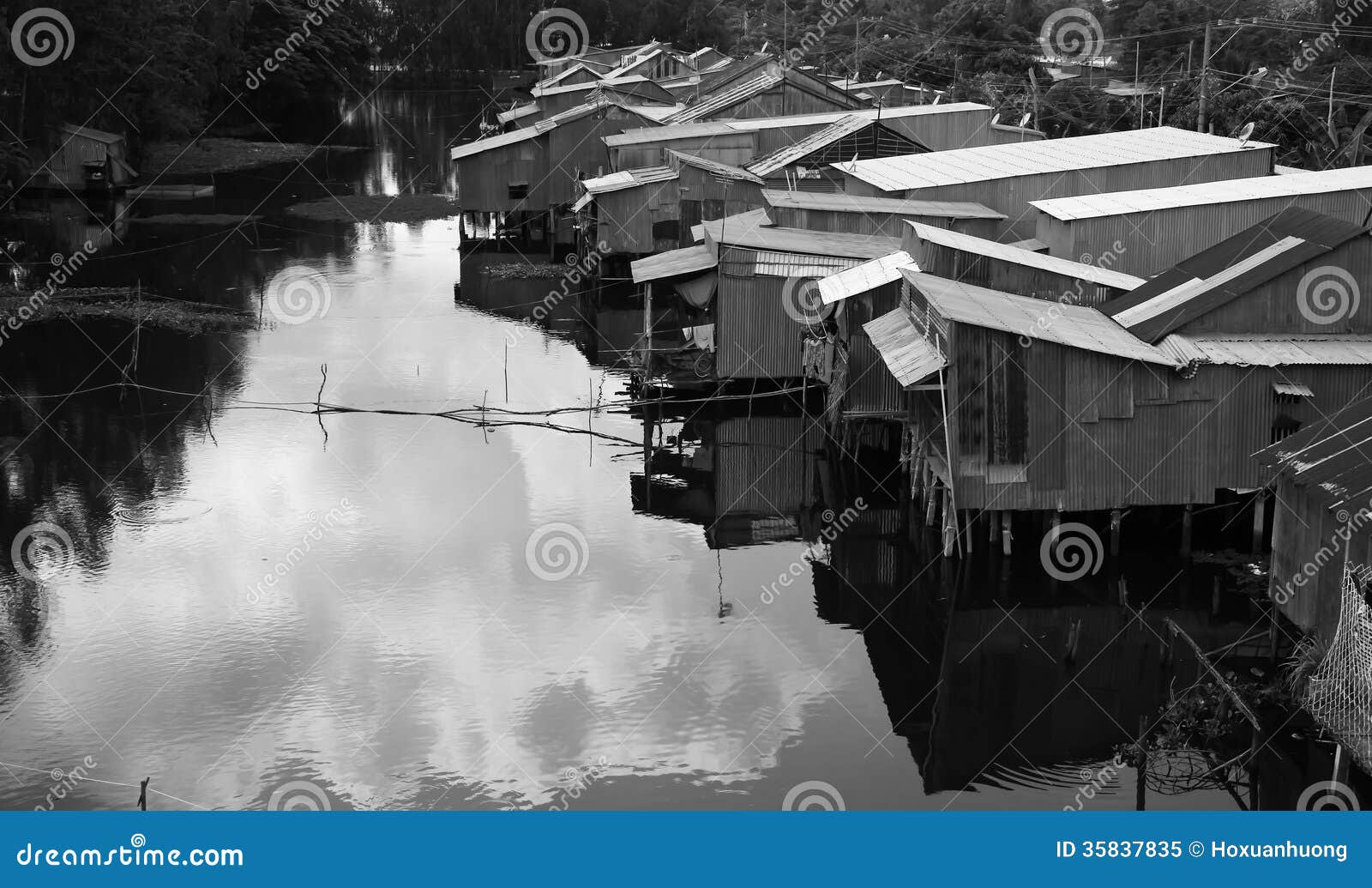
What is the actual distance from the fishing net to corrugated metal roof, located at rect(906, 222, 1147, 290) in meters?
12.7

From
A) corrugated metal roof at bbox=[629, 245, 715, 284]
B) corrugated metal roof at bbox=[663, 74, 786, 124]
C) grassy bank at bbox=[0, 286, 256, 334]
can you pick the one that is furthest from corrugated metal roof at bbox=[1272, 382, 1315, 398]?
corrugated metal roof at bbox=[663, 74, 786, 124]

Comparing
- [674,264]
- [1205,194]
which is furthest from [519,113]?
[1205,194]

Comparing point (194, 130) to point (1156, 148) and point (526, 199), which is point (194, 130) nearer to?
point (526, 199)

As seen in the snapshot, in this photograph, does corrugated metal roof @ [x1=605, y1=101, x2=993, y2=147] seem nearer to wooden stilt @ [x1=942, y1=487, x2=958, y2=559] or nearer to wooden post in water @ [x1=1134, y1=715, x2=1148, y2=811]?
wooden stilt @ [x1=942, y1=487, x2=958, y2=559]

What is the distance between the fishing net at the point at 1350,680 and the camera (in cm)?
1536

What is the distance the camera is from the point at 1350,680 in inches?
619

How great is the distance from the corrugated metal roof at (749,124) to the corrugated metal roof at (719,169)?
12.0 feet

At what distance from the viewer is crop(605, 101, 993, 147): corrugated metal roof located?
48094mm

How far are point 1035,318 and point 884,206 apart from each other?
13400 millimetres

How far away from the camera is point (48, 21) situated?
52.6 metres

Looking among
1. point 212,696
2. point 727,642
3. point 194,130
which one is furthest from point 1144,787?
point 194,130

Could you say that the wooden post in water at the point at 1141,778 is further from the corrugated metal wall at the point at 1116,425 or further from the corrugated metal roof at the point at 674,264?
the corrugated metal roof at the point at 674,264

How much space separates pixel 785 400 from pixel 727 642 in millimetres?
12480

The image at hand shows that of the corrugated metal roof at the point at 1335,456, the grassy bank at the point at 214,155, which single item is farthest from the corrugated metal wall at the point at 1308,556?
the grassy bank at the point at 214,155
